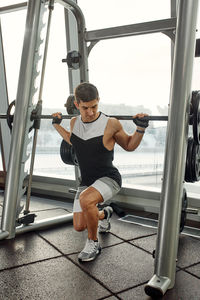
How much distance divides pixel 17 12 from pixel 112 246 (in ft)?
9.65

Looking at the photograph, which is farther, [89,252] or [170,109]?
[89,252]

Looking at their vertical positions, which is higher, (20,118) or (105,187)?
(20,118)

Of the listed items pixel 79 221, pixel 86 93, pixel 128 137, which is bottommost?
pixel 79 221

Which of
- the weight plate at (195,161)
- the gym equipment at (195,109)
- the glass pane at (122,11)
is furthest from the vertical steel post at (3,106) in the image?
the gym equipment at (195,109)

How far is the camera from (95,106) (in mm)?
1863

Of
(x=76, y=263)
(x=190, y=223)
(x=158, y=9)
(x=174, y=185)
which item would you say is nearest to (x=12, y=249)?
(x=76, y=263)

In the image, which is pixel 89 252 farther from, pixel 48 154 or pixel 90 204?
pixel 48 154

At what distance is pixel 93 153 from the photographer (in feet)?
6.21

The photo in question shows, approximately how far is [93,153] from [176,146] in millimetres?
583

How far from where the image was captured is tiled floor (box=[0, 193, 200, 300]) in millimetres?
1460

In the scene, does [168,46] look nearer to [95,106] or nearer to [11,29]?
[95,106]

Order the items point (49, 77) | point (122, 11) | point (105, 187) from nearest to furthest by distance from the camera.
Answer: point (105, 187) < point (122, 11) < point (49, 77)

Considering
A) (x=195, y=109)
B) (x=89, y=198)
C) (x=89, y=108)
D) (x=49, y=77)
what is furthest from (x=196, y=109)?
(x=49, y=77)

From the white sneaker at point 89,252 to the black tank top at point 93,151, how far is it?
37cm
